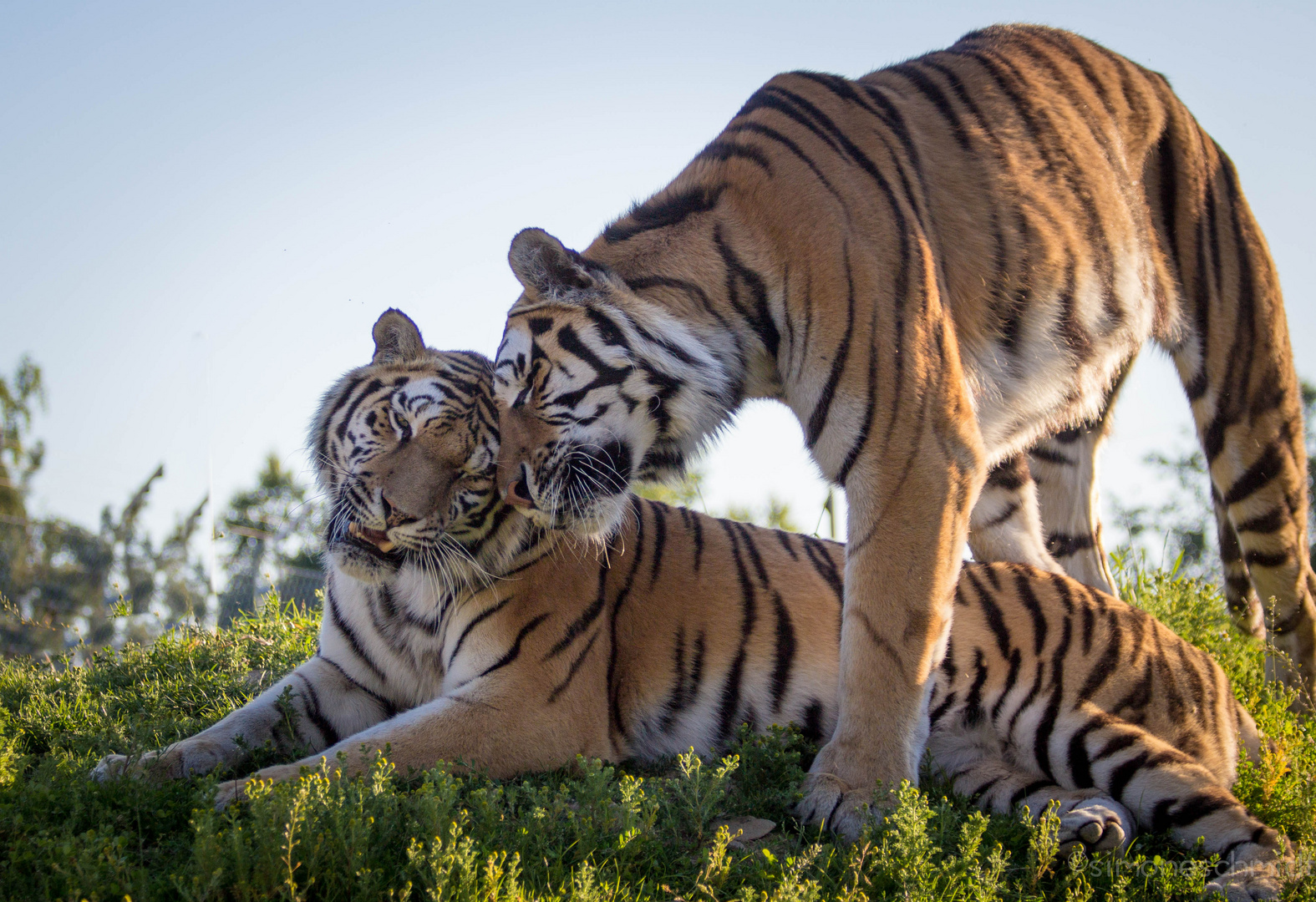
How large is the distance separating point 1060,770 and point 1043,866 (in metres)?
0.78

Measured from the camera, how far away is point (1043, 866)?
2191 millimetres

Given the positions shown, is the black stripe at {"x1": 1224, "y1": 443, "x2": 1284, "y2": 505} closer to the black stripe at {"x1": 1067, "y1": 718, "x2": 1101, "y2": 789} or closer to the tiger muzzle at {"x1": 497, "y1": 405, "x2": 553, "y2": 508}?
the black stripe at {"x1": 1067, "y1": 718, "x2": 1101, "y2": 789}

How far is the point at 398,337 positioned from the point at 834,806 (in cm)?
196

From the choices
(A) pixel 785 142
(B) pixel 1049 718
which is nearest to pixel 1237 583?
(B) pixel 1049 718

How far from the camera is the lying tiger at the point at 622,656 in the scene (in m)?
2.73

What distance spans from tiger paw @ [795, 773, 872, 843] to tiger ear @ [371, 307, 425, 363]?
70.6 inches

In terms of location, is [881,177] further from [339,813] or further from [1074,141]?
[339,813]

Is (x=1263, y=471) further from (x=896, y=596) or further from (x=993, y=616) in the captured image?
(x=896, y=596)

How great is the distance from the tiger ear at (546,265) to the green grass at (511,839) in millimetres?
1403

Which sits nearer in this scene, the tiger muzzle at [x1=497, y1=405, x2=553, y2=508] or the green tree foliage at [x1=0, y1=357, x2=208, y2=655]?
the tiger muzzle at [x1=497, y1=405, x2=553, y2=508]

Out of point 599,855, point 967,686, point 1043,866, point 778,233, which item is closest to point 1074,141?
point 778,233

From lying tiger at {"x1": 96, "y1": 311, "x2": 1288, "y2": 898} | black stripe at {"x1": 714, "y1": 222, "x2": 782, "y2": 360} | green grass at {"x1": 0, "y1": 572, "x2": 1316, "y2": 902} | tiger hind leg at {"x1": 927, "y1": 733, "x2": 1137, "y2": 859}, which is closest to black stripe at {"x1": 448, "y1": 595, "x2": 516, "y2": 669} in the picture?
lying tiger at {"x1": 96, "y1": 311, "x2": 1288, "y2": 898}

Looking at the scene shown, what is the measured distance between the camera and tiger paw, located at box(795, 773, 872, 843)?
247 cm

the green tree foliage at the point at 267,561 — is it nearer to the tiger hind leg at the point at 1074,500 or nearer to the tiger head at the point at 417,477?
the tiger head at the point at 417,477
